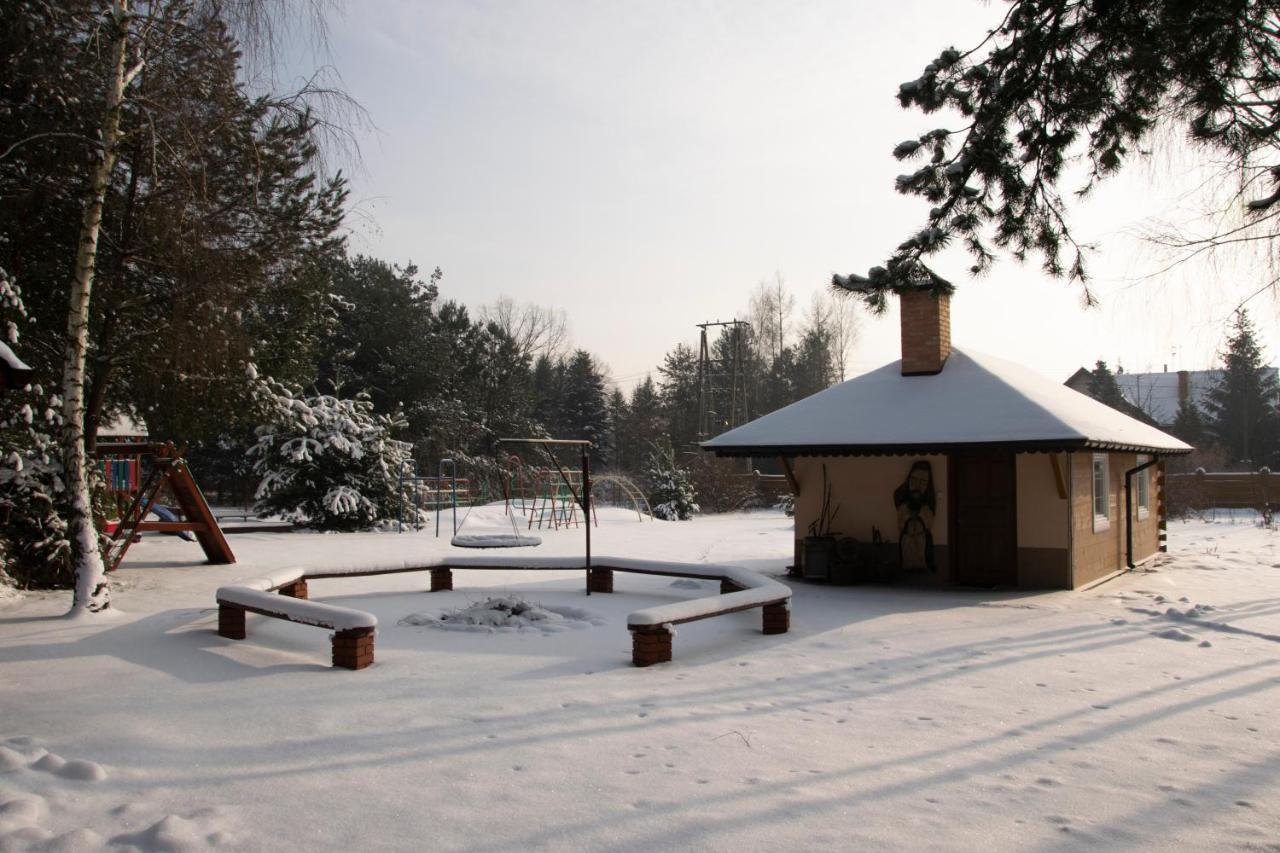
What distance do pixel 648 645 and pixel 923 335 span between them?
27.1 feet

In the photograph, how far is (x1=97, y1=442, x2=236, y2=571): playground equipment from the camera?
37.7ft

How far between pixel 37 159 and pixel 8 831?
8.54 meters

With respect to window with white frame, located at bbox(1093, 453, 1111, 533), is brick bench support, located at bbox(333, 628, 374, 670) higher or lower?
lower

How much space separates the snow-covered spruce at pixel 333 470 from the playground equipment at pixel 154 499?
200 inches

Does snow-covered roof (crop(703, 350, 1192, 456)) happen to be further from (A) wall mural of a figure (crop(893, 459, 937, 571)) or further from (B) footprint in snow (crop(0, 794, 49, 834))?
(B) footprint in snow (crop(0, 794, 49, 834))

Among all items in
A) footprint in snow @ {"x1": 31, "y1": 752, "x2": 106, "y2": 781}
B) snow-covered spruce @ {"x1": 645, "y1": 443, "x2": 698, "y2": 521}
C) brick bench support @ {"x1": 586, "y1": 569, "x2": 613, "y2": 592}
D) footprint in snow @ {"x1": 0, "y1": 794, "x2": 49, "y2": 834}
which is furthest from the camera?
snow-covered spruce @ {"x1": 645, "y1": 443, "x2": 698, "y2": 521}

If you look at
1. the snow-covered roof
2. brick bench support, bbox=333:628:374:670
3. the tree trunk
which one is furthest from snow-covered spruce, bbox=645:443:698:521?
brick bench support, bbox=333:628:374:670

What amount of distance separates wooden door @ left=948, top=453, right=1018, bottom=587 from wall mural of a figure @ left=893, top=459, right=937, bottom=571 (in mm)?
303

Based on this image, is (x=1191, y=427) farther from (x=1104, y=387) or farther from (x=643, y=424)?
(x=643, y=424)

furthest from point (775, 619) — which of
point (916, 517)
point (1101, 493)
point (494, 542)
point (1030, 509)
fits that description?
point (1101, 493)

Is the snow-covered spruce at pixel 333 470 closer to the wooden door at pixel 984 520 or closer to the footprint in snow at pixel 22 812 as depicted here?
the wooden door at pixel 984 520

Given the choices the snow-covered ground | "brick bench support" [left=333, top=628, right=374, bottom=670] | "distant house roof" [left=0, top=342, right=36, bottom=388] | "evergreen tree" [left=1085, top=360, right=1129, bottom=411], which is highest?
"evergreen tree" [left=1085, top=360, right=1129, bottom=411]

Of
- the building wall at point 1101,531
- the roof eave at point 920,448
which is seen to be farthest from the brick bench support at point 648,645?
the building wall at point 1101,531

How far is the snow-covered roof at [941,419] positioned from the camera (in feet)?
34.8
